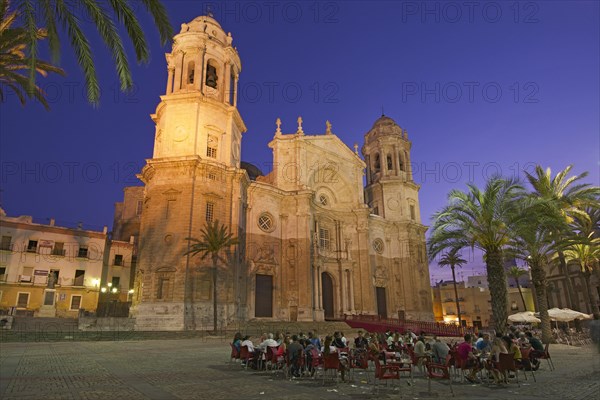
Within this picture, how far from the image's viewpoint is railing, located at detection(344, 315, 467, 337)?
28.6 m

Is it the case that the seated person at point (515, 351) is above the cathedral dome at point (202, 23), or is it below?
below

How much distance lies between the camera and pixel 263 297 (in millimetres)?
34562

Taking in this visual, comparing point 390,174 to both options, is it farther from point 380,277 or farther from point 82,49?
point 82,49

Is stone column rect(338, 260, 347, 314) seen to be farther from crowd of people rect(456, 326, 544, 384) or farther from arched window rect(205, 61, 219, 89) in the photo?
crowd of people rect(456, 326, 544, 384)

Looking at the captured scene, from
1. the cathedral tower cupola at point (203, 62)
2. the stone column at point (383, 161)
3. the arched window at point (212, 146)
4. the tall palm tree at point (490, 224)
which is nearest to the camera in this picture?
the tall palm tree at point (490, 224)

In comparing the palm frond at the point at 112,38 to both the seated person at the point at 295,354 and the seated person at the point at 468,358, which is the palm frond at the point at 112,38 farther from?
the seated person at the point at 468,358

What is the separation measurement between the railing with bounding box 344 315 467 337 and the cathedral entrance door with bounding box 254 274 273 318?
269 inches

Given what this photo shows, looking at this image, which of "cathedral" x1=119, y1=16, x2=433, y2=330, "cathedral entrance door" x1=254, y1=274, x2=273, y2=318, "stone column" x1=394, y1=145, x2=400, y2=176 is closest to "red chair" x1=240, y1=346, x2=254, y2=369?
"cathedral" x1=119, y1=16, x2=433, y2=330

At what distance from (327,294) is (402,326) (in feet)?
34.6

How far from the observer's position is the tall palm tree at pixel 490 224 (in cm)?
1834

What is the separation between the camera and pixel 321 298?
1483 inches

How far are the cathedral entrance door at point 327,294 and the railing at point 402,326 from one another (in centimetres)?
343

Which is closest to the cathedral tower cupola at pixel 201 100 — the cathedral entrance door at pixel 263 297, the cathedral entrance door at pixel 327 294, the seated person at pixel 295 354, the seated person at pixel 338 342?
the cathedral entrance door at pixel 263 297

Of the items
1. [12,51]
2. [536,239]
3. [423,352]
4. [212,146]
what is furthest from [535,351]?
[212,146]
